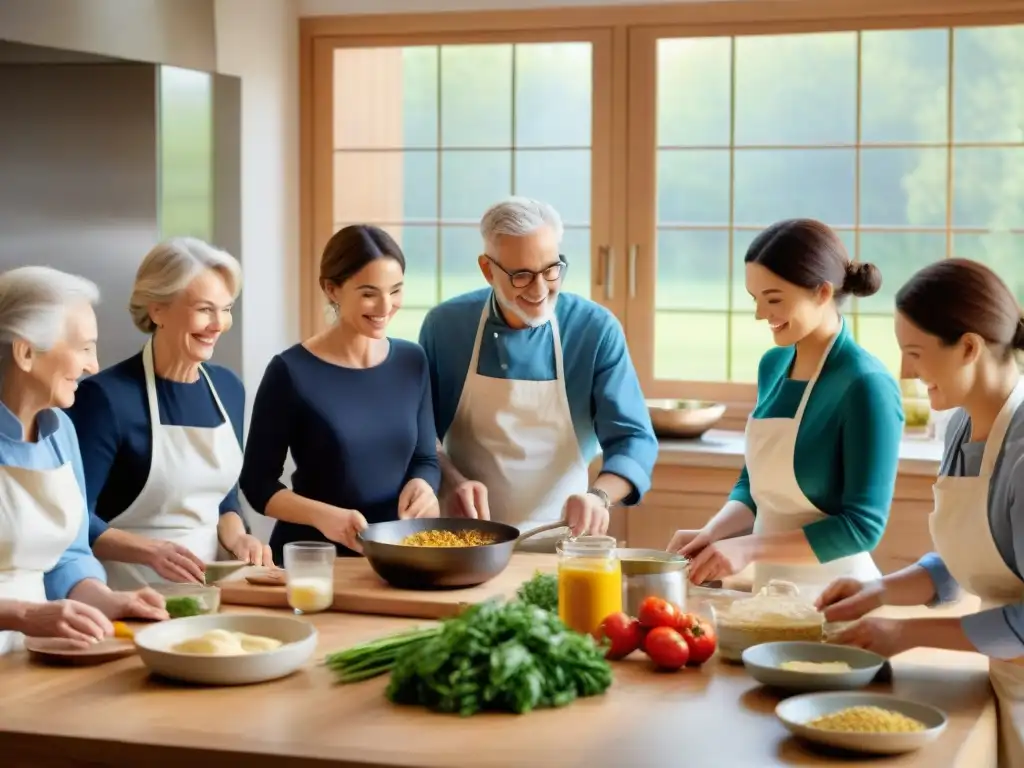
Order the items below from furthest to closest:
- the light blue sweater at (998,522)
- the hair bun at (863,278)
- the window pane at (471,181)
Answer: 1. the window pane at (471,181)
2. the hair bun at (863,278)
3. the light blue sweater at (998,522)

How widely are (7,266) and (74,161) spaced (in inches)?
21.5

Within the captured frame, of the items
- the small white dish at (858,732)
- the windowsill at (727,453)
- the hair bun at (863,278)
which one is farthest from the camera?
the windowsill at (727,453)

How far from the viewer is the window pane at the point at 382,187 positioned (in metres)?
5.46

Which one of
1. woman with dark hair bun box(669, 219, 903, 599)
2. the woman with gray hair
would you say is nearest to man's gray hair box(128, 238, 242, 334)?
the woman with gray hair

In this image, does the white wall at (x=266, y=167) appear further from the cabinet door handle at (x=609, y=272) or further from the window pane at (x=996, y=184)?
the window pane at (x=996, y=184)

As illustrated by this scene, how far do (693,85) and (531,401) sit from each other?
7.71 ft

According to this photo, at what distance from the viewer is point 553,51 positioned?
18.3 ft

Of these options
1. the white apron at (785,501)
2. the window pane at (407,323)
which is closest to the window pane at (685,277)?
the window pane at (407,323)

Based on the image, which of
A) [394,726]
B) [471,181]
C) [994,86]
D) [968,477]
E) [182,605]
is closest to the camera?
[394,726]

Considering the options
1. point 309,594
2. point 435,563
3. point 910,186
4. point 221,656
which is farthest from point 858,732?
point 910,186

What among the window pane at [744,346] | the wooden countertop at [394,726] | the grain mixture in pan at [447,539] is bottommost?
the wooden countertop at [394,726]

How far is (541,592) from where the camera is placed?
8.52 ft

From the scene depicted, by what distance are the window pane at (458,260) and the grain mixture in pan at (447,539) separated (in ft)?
8.43

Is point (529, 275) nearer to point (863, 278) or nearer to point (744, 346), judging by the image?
point (863, 278)
